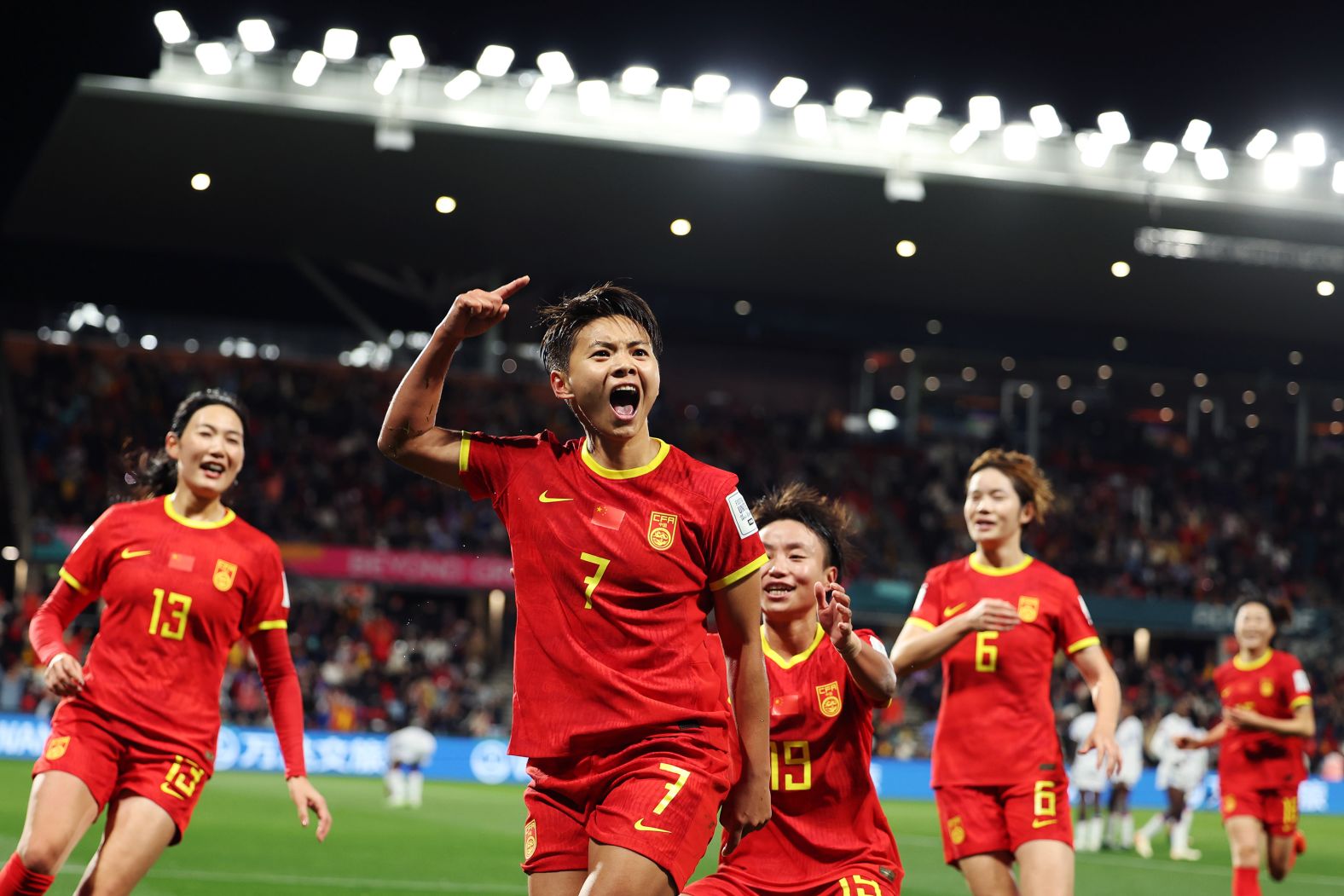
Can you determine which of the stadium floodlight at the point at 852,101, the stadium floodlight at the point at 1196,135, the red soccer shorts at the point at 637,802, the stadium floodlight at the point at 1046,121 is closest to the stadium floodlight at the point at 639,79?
the stadium floodlight at the point at 852,101

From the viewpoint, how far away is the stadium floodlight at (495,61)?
67.4 ft

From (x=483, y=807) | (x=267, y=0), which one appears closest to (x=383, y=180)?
(x=267, y=0)

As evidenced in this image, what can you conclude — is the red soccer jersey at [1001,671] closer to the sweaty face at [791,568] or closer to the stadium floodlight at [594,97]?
the sweaty face at [791,568]

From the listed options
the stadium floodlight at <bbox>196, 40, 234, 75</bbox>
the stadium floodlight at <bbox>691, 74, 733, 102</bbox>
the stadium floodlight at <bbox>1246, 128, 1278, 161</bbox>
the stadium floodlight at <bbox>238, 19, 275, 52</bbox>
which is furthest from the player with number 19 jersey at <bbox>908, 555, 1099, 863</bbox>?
the stadium floodlight at <bbox>1246, 128, 1278, 161</bbox>

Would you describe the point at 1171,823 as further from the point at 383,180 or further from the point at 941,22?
the point at 383,180

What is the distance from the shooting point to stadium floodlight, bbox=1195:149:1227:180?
78.6 feet

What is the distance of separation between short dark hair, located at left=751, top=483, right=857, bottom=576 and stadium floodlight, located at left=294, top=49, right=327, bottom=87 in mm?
17453

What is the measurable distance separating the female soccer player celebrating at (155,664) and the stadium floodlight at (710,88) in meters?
16.4

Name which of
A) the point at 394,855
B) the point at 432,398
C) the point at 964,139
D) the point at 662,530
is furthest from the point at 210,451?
the point at 964,139

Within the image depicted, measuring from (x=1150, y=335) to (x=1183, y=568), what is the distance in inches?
213

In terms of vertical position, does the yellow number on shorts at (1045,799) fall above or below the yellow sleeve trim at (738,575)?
below

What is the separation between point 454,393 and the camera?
32.1 meters

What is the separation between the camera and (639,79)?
70.2ft

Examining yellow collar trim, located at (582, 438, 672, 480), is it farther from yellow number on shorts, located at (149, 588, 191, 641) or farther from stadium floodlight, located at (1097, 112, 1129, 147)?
stadium floodlight, located at (1097, 112, 1129, 147)
